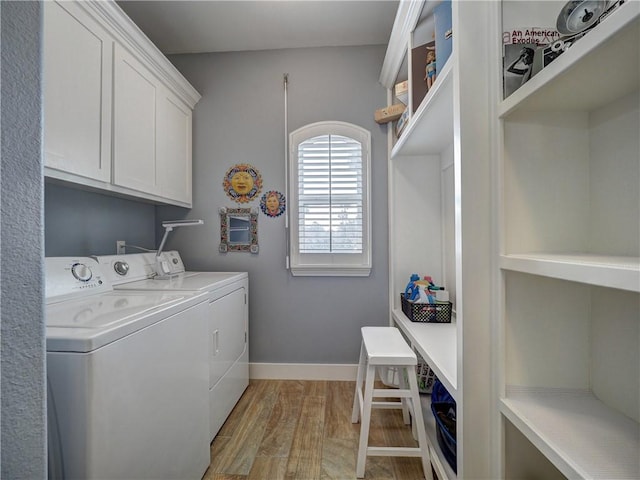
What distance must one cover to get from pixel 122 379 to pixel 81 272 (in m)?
0.86

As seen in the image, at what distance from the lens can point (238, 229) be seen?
8.12 ft

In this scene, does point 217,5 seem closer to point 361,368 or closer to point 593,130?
point 593,130

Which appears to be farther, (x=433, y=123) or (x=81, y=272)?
(x=433, y=123)

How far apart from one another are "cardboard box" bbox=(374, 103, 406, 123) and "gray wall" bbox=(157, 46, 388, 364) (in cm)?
10

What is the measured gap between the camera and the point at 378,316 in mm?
2395

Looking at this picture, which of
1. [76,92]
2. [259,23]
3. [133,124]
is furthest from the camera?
[259,23]

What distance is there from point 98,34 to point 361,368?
7.75ft

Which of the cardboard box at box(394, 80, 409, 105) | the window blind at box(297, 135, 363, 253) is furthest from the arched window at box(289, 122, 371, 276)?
the cardboard box at box(394, 80, 409, 105)

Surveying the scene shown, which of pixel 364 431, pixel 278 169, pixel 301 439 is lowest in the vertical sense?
pixel 301 439

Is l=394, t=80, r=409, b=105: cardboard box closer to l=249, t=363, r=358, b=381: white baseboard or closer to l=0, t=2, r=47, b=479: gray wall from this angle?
l=0, t=2, r=47, b=479: gray wall

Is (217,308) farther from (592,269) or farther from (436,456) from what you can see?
(592,269)

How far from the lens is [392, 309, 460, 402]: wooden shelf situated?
111 centimetres

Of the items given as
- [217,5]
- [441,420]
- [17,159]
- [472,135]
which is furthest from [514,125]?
[217,5]

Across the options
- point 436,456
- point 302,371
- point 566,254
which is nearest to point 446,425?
point 436,456
